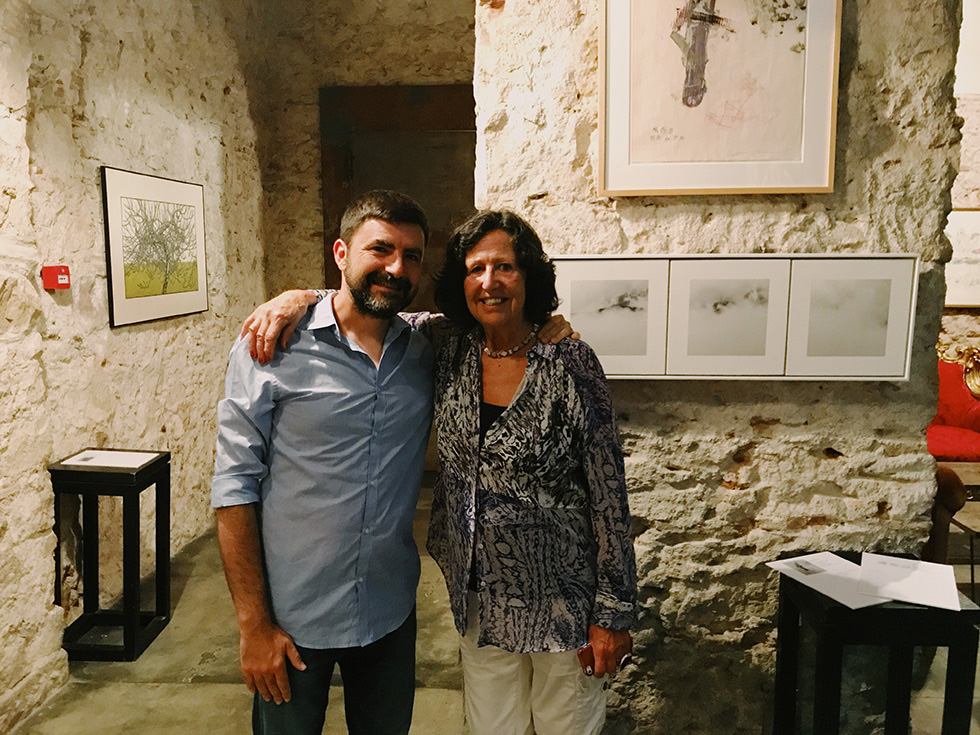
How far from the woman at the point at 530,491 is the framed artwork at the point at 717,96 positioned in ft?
2.05

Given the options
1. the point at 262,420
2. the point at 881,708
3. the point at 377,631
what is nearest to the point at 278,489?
the point at 262,420

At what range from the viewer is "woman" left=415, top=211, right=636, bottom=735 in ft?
4.75

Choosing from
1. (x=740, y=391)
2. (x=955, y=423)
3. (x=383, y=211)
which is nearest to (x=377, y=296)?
(x=383, y=211)

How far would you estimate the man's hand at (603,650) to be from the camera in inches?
58.3

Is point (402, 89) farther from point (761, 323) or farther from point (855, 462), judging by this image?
point (855, 462)

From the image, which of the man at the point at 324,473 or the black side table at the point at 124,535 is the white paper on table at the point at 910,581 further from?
the black side table at the point at 124,535

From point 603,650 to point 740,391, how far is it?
91 cm

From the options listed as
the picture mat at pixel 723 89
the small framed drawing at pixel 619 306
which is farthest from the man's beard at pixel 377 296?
the picture mat at pixel 723 89

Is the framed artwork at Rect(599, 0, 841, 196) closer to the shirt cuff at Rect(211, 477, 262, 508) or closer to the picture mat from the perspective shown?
the picture mat

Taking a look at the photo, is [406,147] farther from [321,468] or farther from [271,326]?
[321,468]

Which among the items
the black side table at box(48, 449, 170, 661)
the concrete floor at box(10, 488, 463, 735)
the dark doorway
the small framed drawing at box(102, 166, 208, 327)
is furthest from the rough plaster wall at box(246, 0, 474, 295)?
the concrete floor at box(10, 488, 463, 735)

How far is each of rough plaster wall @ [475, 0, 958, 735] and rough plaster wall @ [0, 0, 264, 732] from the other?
1.70m

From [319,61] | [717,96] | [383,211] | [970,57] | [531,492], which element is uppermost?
[970,57]

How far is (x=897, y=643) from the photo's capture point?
1686 millimetres
